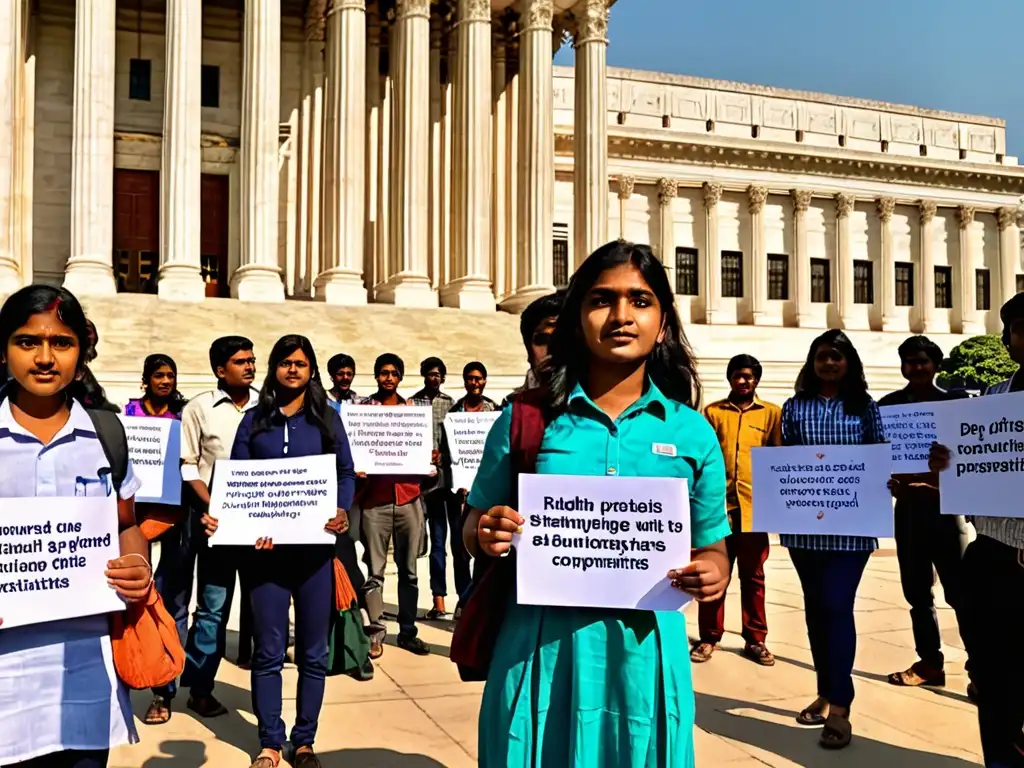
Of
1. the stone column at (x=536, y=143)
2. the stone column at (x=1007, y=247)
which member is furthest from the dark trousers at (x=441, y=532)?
the stone column at (x=1007, y=247)

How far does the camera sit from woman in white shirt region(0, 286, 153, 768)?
2973mm

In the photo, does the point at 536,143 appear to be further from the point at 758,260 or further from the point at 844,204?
the point at 844,204

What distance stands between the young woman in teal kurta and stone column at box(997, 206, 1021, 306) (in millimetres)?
59957

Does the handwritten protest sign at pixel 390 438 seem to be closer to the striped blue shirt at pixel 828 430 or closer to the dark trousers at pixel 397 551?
the dark trousers at pixel 397 551

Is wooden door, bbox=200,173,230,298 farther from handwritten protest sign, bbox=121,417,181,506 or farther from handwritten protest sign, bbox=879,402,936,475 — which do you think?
handwritten protest sign, bbox=879,402,936,475

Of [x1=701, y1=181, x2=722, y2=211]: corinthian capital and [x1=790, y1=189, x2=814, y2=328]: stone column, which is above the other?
[x1=701, y1=181, x2=722, y2=211]: corinthian capital

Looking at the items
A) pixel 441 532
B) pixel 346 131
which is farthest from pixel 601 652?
pixel 346 131

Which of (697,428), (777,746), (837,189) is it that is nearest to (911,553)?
(777,746)

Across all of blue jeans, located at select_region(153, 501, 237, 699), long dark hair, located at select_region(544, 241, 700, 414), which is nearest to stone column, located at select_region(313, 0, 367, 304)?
blue jeans, located at select_region(153, 501, 237, 699)

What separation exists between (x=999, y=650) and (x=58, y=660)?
4017mm

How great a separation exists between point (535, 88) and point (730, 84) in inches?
1053

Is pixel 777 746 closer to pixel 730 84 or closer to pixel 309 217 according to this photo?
pixel 309 217

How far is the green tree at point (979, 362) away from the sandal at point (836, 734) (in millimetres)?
37221

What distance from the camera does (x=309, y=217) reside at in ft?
104
